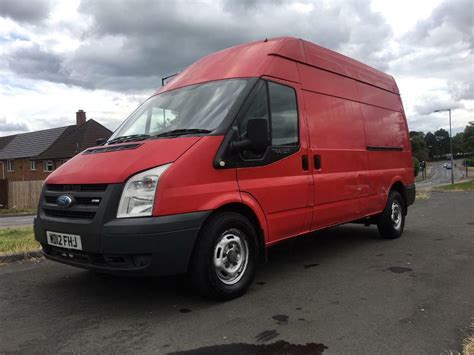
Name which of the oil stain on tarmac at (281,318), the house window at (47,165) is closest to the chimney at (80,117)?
the house window at (47,165)

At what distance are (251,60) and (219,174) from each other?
1.53 metres

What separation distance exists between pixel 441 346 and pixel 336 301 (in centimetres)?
118

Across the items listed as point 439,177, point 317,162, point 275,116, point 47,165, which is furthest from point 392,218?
point 439,177

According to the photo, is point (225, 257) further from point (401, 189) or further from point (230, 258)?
point (401, 189)


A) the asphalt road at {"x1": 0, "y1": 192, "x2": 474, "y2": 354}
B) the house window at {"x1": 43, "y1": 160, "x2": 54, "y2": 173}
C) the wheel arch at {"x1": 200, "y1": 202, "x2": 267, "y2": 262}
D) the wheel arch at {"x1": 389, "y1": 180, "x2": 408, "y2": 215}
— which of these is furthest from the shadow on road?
the house window at {"x1": 43, "y1": 160, "x2": 54, "y2": 173}

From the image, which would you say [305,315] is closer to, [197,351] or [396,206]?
[197,351]

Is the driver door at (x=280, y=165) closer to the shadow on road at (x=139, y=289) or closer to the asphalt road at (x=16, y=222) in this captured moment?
the shadow on road at (x=139, y=289)

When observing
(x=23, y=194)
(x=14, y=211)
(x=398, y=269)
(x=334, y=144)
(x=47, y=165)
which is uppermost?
(x=47, y=165)

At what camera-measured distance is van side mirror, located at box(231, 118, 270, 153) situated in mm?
4262

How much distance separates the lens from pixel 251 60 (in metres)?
5.00

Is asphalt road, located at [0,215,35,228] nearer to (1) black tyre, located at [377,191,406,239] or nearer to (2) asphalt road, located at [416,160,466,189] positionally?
(1) black tyre, located at [377,191,406,239]

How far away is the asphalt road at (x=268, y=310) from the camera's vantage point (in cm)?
342

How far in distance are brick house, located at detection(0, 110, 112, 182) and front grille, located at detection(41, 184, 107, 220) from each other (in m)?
39.7

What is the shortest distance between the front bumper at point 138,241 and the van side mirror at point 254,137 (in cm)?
77
